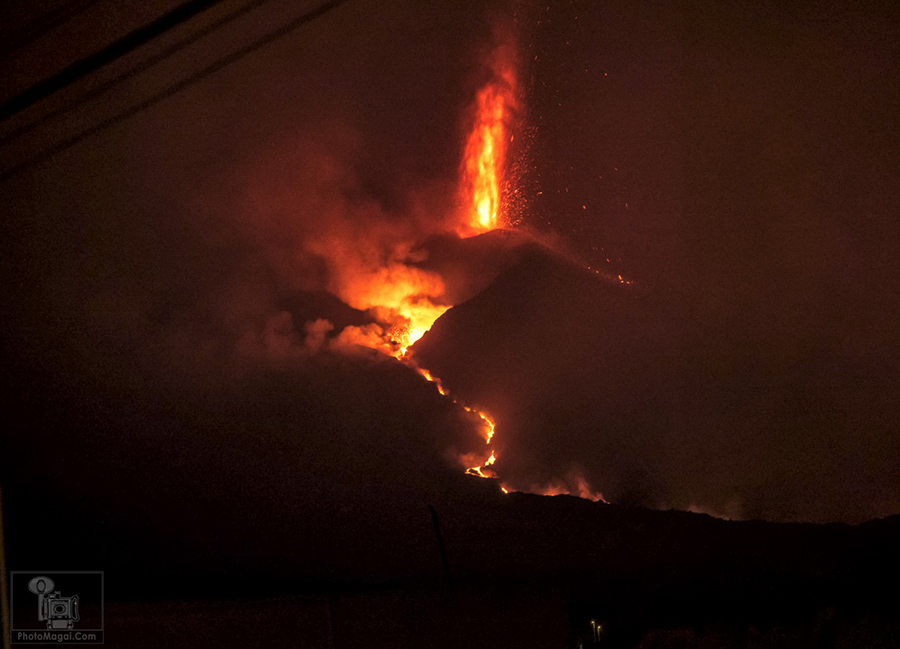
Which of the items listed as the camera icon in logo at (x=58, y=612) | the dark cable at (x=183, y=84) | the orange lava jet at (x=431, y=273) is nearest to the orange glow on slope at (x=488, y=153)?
the orange lava jet at (x=431, y=273)

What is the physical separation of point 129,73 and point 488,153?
8.59ft

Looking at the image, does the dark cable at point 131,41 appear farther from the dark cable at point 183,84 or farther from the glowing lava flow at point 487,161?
the glowing lava flow at point 487,161

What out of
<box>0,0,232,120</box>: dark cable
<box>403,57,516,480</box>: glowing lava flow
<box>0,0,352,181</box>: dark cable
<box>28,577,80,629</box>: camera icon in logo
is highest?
<box>0,0,352,181</box>: dark cable

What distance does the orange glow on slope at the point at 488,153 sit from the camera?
15.8 feet

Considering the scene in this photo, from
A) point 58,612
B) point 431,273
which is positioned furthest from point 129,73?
point 58,612

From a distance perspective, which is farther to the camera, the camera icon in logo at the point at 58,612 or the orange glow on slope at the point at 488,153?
the orange glow on slope at the point at 488,153

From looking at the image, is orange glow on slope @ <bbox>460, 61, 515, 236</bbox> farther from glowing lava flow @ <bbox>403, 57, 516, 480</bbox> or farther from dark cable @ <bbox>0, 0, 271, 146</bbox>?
dark cable @ <bbox>0, 0, 271, 146</bbox>

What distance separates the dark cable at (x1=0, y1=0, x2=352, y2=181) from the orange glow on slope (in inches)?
48.7

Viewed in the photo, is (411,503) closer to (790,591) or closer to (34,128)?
(790,591)

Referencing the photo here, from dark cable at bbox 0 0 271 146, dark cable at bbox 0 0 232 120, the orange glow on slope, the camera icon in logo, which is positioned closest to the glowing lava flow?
the orange glow on slope

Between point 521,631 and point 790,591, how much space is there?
193cm

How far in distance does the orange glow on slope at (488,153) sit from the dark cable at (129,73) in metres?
1.70

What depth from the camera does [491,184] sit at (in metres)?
5.00

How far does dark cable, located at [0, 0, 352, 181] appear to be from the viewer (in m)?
4.41
